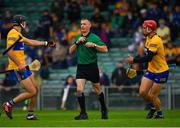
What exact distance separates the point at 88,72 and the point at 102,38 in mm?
11296

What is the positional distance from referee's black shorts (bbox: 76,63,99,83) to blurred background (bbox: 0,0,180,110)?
7.05 m

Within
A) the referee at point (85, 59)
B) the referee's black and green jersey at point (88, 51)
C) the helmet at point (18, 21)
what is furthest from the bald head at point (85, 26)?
the helmet at point (18, 21)

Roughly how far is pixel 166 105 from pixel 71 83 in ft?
11.9

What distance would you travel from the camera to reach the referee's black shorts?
2059 cm

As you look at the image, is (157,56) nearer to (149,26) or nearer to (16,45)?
(149,26)

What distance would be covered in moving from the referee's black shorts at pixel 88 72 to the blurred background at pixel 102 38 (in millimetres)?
7055

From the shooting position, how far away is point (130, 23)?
32781 mm

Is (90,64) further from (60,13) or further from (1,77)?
(60,13)

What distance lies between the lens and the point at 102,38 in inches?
1252

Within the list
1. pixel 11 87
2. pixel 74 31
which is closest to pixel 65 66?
pixel 74 31

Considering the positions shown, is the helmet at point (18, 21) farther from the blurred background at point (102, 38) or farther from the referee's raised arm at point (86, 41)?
the blurred background at point (102, 38)

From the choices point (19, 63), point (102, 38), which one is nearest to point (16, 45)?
point (19, 63)

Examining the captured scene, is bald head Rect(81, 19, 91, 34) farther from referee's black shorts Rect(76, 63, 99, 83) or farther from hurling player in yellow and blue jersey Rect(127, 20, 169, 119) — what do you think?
hurling player in yellow and blue jersey Rect(127, 20, 169, 119)

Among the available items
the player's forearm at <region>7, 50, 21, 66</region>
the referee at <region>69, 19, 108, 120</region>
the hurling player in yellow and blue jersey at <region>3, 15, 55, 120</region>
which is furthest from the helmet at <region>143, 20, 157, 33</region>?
the player's forearm at <region>7, 50, 21, 66</region>
